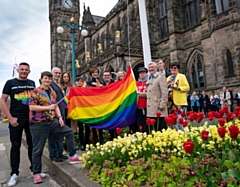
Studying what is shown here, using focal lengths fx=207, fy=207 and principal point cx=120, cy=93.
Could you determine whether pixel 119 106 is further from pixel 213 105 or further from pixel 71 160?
pixel 213 105

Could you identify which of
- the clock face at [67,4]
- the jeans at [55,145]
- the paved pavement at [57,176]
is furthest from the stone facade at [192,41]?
the clock face at [67,4]

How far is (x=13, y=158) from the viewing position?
369 cm

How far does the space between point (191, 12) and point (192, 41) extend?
2795 millimetres

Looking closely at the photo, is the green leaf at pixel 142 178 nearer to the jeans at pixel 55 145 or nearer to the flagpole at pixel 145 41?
the jeans at pixel 55 145

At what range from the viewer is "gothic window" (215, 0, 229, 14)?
553 inches

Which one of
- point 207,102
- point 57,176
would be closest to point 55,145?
point 57,176

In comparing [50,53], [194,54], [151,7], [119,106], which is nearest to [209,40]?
[194,54]

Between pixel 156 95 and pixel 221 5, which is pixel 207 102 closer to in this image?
pixel 221 5

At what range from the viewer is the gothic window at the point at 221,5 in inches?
553

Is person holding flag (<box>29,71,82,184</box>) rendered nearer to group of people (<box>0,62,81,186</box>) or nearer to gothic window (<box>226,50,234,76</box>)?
group of people (<box>0,62,81,186</box>)

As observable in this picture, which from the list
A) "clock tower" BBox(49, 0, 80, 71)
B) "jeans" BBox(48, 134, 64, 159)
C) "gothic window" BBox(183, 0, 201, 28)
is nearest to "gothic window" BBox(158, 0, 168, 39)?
"gothic window" BBox(183, 0, 201, 28)

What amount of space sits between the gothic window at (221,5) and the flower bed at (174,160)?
44.6ft

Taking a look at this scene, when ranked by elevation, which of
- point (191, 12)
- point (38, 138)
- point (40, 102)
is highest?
point (191, 12)

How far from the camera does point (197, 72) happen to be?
17.1 m
